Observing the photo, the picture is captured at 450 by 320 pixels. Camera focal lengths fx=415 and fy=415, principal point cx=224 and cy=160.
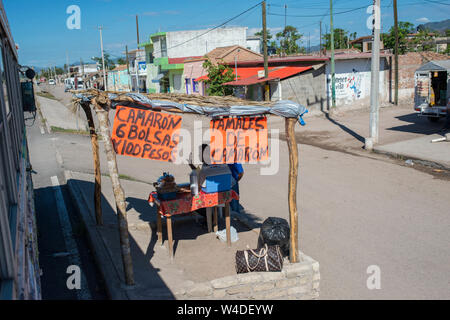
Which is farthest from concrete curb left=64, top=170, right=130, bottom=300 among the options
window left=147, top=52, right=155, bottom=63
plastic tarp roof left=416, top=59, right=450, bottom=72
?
window left=147, top=52, right=155, bottom=63

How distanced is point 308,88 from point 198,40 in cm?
2329

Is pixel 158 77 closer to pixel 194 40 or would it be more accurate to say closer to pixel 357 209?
pixel 194 40

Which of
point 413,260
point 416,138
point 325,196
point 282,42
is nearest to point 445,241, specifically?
point 413,260

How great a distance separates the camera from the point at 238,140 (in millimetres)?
6098

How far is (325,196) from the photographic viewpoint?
1023cm

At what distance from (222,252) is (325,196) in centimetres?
426

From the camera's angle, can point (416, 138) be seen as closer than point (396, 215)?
No

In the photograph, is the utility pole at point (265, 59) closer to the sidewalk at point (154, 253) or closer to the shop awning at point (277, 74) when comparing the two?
the shop awning at point (277, 74)

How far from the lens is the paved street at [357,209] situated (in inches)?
242

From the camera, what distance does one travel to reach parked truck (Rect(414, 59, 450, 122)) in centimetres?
1780

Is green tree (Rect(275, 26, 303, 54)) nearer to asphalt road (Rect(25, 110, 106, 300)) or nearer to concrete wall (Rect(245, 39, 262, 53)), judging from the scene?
concrete wall (Rect(245, 39, 262, 53))
